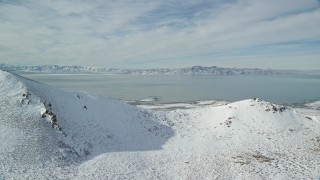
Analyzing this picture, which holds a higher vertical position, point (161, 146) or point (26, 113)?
point (26, 113)

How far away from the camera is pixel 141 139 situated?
2886 cm

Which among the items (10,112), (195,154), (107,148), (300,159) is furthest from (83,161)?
(300,159)

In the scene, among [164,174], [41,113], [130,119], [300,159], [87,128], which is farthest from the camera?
[130,119]

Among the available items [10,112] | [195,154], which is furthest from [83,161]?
[195,154]

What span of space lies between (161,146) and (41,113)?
1096 centimetres

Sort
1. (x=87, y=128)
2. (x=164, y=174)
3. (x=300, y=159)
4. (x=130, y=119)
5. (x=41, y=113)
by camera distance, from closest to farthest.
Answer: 1. (x=164, y=174)
2. (x=300, y=159)
3. (x=41, y=113)
4. (x=87, y=128)
5. (x=130, y=119)

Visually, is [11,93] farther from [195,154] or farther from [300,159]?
[300,159]

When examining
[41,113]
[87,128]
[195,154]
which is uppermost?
[41,113]

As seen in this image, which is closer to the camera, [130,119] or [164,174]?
[164,174]

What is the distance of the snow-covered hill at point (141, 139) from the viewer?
20.7m

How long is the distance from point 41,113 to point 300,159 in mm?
21554

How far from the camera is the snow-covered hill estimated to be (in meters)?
20.7

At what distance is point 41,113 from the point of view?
25250 millimetres

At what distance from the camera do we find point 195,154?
25625mm
